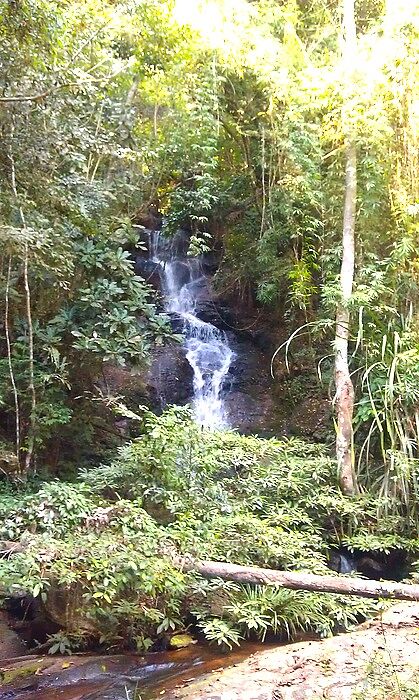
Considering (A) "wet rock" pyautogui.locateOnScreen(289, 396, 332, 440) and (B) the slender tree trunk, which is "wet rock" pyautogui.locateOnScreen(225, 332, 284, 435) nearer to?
(A) "wet rock" pyautogui.locateOnScreen(289, 396, 332, 440)

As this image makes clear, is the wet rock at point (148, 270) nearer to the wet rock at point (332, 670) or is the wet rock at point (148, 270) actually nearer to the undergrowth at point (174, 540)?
the undergrowth at point (174, 540)

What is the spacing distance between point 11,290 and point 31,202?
107 centimetres

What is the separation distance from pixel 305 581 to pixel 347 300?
377 centimetres

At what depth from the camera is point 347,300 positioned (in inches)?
270

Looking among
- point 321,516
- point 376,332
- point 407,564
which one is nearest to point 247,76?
point 376,332

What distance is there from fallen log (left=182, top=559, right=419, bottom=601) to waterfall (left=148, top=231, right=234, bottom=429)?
155 inches

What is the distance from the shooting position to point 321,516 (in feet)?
19.8

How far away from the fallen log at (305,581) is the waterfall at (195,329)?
393 cm

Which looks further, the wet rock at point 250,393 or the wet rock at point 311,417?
the wet rock at point 250,393

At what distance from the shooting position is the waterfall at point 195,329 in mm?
9102

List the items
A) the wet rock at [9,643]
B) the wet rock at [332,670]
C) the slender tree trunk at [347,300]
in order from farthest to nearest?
the slender tree trunk at [347,300], the wet rock at [9,643], the wet rock at [332,670]

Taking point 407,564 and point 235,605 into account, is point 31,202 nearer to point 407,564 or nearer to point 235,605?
point 235,605

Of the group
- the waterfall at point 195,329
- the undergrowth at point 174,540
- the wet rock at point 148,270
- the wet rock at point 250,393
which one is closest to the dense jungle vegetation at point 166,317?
the undergrowth at point 174,540

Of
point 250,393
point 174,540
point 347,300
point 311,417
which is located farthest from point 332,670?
point 250,393
